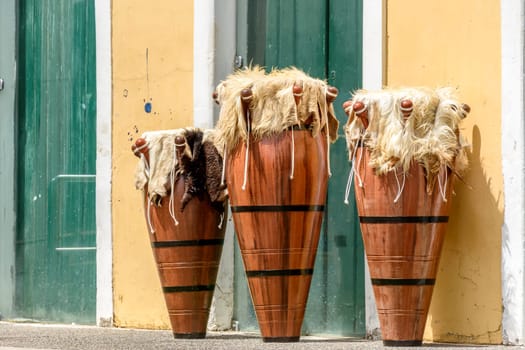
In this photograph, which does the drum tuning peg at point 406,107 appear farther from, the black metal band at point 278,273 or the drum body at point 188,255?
the drum body at point 188,255

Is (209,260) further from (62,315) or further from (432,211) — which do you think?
(62,315)

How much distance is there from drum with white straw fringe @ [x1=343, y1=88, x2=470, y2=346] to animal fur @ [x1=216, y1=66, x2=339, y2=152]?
25 centimetres

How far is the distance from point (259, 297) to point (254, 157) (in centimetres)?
63

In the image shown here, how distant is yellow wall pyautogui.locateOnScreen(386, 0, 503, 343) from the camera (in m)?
5.77

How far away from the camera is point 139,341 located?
6.29 metres

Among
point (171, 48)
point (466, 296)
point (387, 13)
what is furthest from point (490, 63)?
point (171, 48)

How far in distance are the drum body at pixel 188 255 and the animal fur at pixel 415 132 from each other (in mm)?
949

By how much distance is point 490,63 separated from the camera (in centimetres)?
582

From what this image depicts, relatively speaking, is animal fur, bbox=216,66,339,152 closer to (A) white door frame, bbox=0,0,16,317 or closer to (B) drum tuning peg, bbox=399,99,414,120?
(B) drum tuning peg, bbox=399,99,414,120

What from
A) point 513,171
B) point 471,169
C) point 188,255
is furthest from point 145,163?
point 513,171

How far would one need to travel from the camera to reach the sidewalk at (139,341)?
19.0 ft

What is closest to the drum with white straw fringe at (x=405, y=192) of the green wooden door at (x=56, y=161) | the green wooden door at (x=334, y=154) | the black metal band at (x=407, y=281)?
the black metal band at (x=407, y=281)

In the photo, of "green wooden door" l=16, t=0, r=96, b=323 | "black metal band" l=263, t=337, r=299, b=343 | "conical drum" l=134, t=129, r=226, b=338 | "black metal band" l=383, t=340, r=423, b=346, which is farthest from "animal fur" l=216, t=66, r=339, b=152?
"green wooden door" l=16, t=0, r=96, b=323

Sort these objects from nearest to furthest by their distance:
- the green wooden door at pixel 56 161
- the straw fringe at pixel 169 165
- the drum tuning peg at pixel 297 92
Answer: the drum tuning peg at pixel 297 92 < the straw fringe at pixel 169 165 < the green wooden door at pixel 56 161
